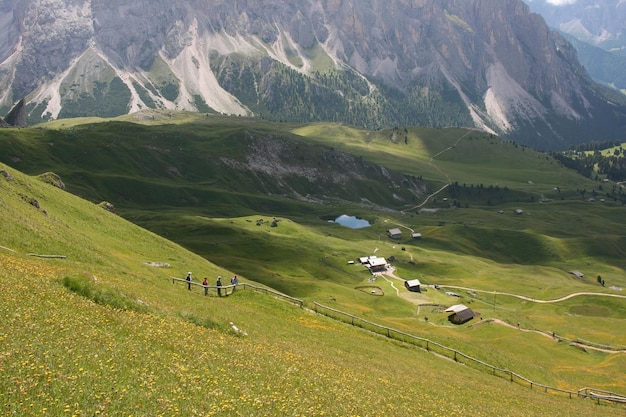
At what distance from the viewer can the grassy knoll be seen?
65.0ft

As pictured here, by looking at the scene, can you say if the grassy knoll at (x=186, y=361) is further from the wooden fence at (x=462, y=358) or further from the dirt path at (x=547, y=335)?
the dirt path at (x=547, y=335)

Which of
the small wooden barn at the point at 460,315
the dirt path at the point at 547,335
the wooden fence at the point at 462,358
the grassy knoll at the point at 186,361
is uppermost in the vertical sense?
the grassy knoll at the point at 186,361

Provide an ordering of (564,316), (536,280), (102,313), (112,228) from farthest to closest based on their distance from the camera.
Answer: (536,280) → (564,316) → (112,228) → (102,313)

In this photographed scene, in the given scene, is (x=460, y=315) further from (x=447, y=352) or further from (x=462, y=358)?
(x=462, y=358)

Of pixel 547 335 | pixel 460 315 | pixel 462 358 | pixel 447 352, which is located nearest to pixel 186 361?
pixel 447 352

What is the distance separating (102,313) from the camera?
95.3 ft

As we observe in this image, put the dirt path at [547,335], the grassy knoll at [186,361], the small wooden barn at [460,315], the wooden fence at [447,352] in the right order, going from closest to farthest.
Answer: the grassy knoll at [186,361]
the wooden fence at [447,352]
the dirt path at [547,335]
the small wooden barn at [460,315]

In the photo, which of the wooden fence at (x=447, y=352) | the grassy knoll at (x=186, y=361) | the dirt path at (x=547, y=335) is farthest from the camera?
the dirt path at (x=547, y=335)

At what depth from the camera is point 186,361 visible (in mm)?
25281

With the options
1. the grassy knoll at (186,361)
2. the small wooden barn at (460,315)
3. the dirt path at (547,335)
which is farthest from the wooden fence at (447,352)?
the small wooden barn at (460,315)

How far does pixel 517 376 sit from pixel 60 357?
55008 millimetres

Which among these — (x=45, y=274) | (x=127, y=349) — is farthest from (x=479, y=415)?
(x=45, y=274)

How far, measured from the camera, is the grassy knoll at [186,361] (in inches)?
780

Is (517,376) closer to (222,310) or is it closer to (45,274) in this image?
(222,310)
